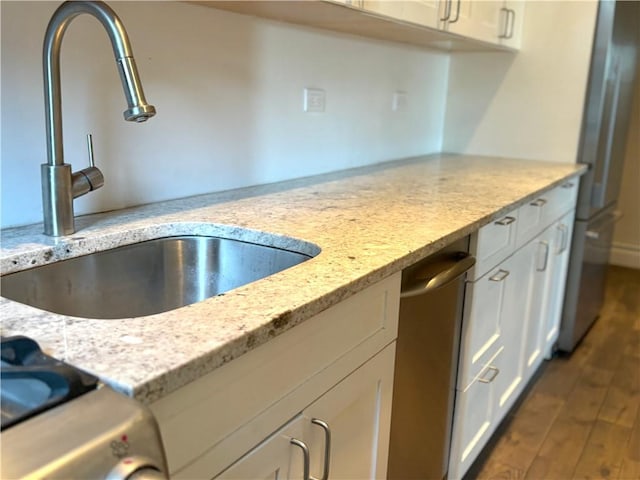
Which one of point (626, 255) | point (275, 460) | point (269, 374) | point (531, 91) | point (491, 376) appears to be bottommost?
point (626, 255)

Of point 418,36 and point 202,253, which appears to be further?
point 418,36

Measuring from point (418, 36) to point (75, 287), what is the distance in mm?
1531

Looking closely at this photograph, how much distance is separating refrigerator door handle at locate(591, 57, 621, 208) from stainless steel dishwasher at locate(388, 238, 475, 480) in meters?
1.33

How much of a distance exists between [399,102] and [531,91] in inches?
24.1

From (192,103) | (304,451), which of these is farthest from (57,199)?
(304,451)

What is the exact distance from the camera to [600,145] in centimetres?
253

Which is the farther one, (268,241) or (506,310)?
(506,310)

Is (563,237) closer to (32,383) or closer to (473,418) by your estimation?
(473,418)

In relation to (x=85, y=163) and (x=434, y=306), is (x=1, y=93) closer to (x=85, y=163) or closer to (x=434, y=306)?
(x=85, y=163)

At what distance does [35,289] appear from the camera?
3.49 feet

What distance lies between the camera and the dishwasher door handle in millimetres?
1224

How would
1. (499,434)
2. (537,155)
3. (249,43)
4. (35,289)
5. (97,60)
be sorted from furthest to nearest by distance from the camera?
(537,155)
(499,434)
(249,43)
(97,60)
(35,289)

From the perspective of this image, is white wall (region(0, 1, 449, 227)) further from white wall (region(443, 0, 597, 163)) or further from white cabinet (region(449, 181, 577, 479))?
white cabinet (region(449, 181, 577, 479))

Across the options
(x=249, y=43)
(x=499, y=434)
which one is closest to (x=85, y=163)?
(x=249, y=43)
